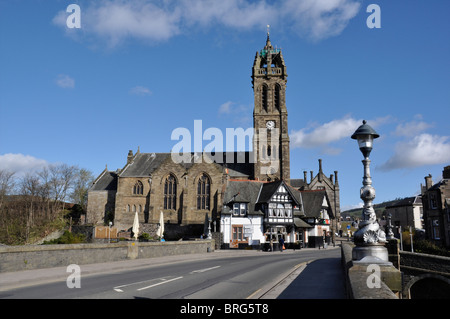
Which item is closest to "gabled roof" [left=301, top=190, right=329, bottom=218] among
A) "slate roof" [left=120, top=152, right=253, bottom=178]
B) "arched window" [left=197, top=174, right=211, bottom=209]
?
"slate roof" [left=120, top=152, right=253, bottom=178]

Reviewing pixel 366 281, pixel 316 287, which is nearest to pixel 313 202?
pixel 316 287

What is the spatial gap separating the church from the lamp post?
102 feet

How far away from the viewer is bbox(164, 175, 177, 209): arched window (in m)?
51.3

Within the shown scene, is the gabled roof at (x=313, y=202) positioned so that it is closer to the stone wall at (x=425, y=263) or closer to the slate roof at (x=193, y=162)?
the slate roof at (x=193, y=162)

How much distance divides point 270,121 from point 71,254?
44.0 meters

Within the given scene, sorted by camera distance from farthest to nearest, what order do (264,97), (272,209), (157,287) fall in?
1. (264,97)
2. (272,209)
3. (157,287)

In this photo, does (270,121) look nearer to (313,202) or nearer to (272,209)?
(313,202)

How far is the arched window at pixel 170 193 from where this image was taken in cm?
5131

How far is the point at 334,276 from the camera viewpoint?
15102 mm

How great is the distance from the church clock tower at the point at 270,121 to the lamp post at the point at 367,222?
1764 inches

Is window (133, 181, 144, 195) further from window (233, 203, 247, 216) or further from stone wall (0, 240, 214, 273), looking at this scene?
stone wall (0, 240, 214, 273)

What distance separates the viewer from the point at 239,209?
4128 cm
